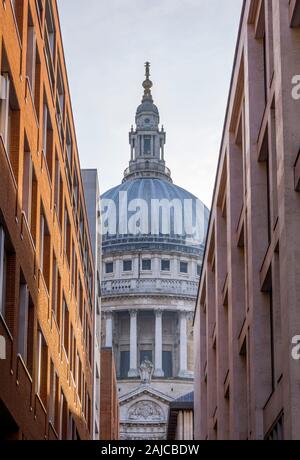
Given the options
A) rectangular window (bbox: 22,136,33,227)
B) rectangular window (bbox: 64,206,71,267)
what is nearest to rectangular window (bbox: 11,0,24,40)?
rectangular window (bbox: 22,136,33,227)

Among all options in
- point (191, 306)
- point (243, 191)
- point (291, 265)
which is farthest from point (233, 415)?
point (191, 306)

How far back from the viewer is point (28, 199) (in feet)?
115

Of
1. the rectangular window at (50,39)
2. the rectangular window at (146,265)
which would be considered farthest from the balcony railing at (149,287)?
the rectangular window at (50,39)

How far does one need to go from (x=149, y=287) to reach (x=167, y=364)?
1099cm

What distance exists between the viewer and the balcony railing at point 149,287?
179 meters

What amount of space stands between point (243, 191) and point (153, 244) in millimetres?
142994

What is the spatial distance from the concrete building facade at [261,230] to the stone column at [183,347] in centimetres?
12259

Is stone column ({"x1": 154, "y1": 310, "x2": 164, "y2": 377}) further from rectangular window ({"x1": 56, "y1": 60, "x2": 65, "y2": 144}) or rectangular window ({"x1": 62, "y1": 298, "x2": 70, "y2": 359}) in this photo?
rectangular window ({"x1": 56, "y1": 60, "x2": 65, "y2": 144})

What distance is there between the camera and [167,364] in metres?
177

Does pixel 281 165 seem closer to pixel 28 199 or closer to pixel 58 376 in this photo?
pixel 28 199

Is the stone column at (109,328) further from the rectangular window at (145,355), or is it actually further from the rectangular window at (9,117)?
the rectangular window at (9,117)

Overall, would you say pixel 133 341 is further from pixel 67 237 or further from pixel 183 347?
pixel 67 237

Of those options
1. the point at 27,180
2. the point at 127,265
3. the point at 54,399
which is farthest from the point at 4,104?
the point at 127,265

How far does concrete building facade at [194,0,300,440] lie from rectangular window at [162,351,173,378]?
125 metres
